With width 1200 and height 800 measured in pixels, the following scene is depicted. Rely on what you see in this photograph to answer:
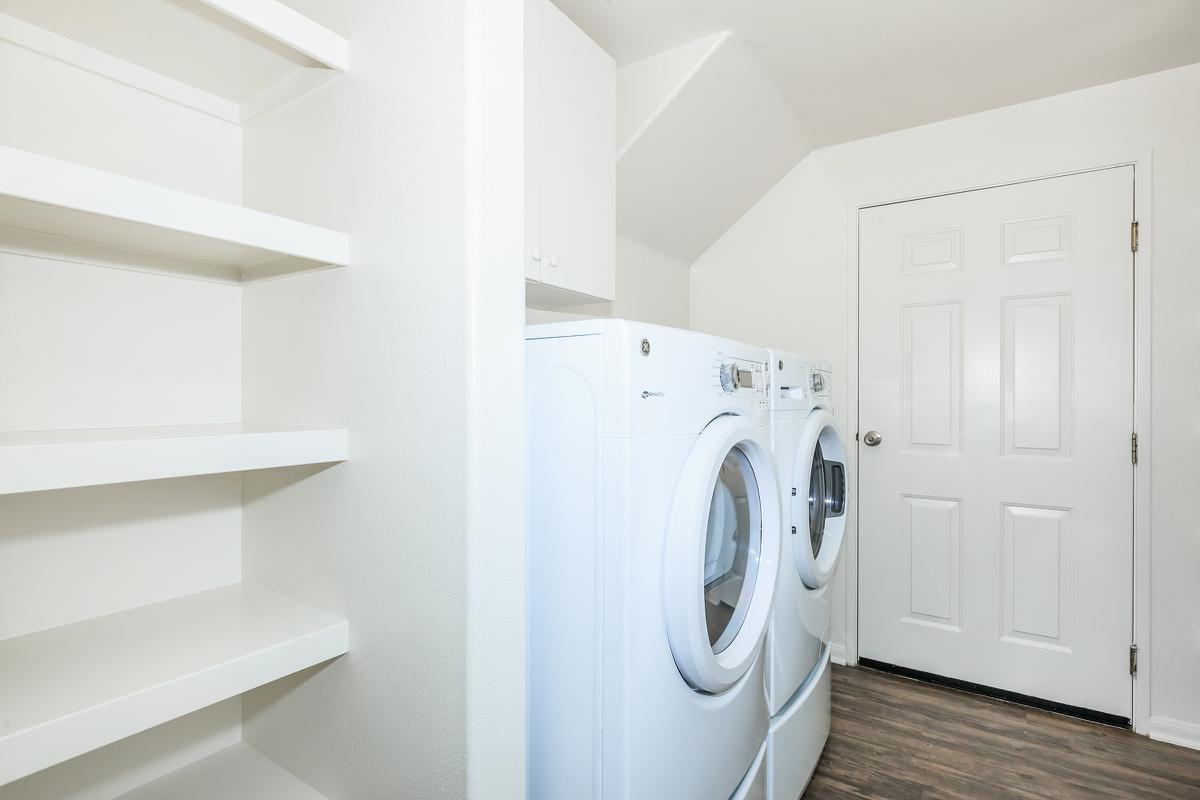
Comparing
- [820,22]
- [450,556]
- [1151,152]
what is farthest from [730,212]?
[450,556]

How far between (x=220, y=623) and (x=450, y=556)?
46 cm

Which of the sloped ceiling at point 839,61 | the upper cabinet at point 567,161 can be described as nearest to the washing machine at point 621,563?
the upper cabinet at point 567,161

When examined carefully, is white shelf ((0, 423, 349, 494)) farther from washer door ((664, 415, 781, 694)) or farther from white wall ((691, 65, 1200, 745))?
white wall ((691, 65, 1200, 745))

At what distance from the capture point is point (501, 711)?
88cm

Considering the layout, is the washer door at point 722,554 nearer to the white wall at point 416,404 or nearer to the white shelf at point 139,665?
the white wall at point 416,404

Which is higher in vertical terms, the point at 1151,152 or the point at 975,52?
the point at 975,52

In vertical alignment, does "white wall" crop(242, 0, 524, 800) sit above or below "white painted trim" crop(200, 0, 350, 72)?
below

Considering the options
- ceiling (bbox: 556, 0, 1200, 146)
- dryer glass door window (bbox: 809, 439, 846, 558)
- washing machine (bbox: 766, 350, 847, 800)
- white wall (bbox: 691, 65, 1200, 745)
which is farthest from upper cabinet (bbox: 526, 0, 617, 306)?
white wall (bbox: 691, 65, 1200, 745)

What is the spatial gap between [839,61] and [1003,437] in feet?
5.19

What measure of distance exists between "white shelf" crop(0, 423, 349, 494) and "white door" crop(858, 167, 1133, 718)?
2.37 meters

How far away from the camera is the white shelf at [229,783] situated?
1.03m

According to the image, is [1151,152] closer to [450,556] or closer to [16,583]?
[450,556]

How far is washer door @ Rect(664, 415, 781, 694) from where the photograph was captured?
3.36 ft

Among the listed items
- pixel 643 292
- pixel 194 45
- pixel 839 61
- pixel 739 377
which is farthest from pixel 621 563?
pixel 839 61
